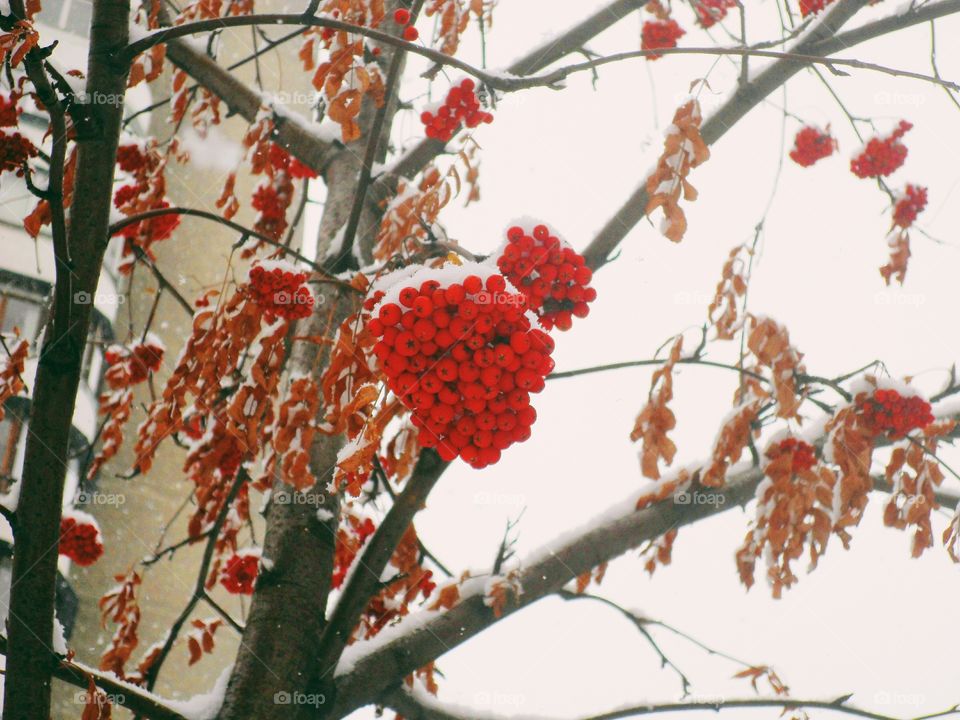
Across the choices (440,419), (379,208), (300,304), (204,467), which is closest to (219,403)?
(204,467)

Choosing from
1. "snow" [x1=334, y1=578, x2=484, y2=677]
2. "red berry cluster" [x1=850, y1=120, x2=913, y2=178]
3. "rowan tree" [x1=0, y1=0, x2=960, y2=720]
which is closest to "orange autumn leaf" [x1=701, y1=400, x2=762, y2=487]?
"rowan tree" [x1=0, y1=0, x2=960, y2=720]

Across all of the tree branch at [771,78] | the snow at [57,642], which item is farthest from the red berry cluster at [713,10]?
the snow at [57,642]

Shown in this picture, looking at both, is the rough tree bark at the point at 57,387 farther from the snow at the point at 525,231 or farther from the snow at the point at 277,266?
the snow at the point at 525,231

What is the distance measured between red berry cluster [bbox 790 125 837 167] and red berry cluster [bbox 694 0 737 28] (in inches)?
26.1

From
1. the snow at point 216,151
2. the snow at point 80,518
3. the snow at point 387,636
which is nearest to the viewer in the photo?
the snow at point 387,636

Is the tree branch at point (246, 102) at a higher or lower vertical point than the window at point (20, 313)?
lower

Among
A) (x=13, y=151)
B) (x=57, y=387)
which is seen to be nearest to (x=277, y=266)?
(x=57, y=387)

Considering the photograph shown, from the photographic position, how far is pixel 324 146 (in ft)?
11.6

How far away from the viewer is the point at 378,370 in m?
2.02

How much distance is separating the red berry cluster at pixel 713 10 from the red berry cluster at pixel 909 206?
1066 millimetres

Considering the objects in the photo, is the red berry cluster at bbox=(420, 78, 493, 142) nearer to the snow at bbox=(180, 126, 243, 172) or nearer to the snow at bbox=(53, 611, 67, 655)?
the snow at bbox=(53, 611, 67, 655)

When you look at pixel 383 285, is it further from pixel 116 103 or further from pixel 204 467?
pixel 204 467

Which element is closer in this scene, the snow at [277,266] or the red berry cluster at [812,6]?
the snow at [277,266]

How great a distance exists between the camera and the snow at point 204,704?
2.32 meters
